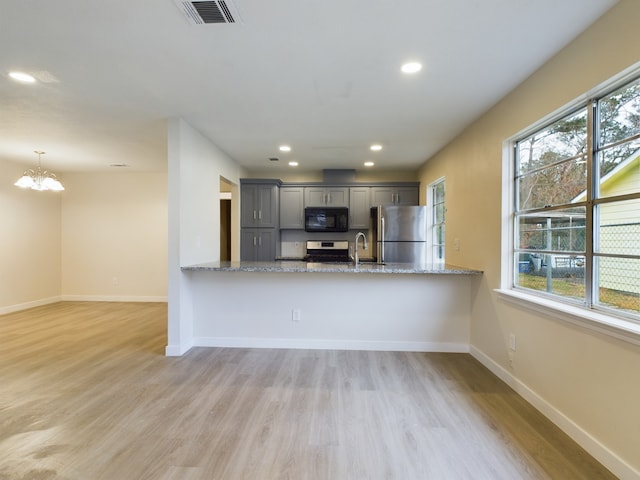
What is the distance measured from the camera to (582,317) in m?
1.86

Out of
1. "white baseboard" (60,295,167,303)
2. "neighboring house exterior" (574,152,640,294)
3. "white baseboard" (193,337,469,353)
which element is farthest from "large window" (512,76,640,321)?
"white baseboard" (60,295,167,303)

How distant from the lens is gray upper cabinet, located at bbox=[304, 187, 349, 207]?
5625 mm

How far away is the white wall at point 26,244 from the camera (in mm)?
5090

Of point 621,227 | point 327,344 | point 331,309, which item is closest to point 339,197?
point 331,309

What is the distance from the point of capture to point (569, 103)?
80.4 inches

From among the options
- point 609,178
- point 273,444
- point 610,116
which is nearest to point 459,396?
point 273,444

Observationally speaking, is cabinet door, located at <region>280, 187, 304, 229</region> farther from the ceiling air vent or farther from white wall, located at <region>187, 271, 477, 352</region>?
the ceiling air vent

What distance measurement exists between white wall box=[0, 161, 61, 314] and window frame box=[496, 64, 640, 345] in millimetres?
7029

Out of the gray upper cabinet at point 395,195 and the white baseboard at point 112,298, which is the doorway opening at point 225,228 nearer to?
the white baseboard at point 112,298

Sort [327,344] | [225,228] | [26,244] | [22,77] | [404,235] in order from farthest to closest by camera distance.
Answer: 1. [225,228]
2. [26,244]
3. [404,235]
4. [327,344]
5. [22,77]

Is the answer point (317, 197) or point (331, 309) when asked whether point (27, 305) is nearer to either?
point (317, 197)

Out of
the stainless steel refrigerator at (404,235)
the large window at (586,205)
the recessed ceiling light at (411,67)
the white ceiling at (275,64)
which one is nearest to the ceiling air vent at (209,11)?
the white ceiling at (275,64)

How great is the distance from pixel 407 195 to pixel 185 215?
3.67m

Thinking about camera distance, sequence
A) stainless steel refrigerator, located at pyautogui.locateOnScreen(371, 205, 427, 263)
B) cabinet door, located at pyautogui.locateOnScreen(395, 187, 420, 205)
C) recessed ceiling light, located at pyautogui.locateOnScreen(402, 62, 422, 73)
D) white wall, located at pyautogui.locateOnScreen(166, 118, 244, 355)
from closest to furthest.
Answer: recessed ceiling light, located at pyautogui.locateOnScreen(402, 62, 422, 73)
white wall, located at pyautogui.locateOnScreen(166, 118, 244, 355)
stainless steel refrigerator, located at pyautogui.locateOnScreen(371, 205, 427, 263)
cabinet door, located at pyautogui.locateOnScreen(395, 187, 420, 205)
